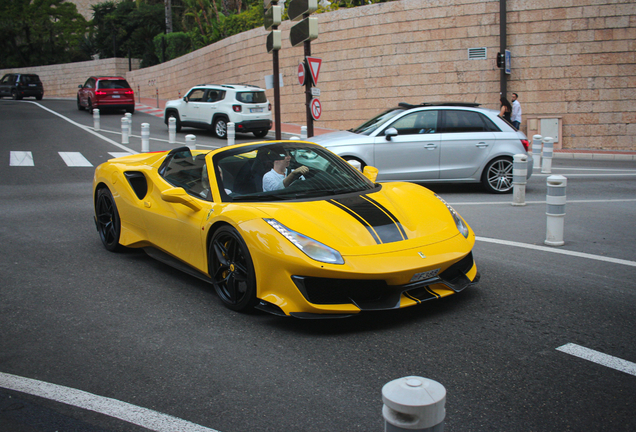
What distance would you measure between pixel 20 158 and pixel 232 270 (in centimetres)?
1261

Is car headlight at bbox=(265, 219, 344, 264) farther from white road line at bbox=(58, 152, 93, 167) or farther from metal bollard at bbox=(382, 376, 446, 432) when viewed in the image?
white road line at bbox=(58, 152, 93, 167)

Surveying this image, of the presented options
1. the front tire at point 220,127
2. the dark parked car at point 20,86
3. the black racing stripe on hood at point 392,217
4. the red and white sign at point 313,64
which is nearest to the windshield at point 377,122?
the red and white sign at point 313,64

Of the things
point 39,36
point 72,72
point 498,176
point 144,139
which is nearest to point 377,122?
point 498,176

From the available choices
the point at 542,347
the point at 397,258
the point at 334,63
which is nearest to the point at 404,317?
the point at 397,258

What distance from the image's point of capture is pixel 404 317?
4.26 meters

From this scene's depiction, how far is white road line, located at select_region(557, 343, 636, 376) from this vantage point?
3406 millimetres

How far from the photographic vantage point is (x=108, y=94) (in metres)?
29.0

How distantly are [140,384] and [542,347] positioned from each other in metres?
2.42

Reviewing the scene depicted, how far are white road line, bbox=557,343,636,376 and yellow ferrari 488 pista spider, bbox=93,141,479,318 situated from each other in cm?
91

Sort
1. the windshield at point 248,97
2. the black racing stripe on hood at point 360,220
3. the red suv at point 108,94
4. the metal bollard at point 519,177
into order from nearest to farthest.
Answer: the black racing stripe on hood at point 360,220 < the metal bollard at point 519,177 < the windshield at point 248,97 < the red suv at point 108,94

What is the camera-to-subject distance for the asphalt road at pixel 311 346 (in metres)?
2.96

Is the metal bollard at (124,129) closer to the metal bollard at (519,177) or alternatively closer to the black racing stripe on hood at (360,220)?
the metal bollard at (519,177)

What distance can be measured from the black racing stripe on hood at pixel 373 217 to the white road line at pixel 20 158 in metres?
11.6

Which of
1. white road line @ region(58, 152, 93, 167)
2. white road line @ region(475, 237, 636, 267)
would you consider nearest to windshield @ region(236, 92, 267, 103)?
white road line @ region(58, 152, 93, 167)
